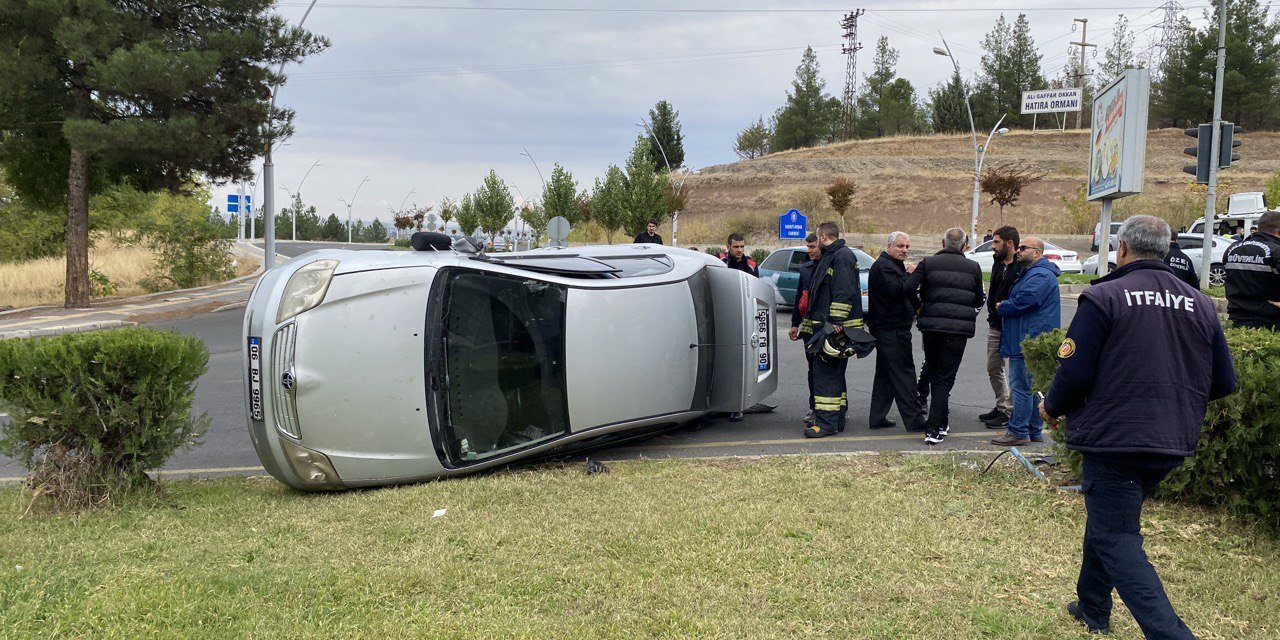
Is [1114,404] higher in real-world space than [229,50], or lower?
lower

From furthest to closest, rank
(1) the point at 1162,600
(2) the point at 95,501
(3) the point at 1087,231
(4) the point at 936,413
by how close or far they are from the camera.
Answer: (3) the point at 1087,231
(4) the point at 936,413
(2) the point at 95,501
(1) the point at 1162,600

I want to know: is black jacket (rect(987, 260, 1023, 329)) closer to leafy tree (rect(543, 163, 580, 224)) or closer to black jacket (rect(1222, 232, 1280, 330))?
black jacket (rect(1222, 232, 1280, 330))

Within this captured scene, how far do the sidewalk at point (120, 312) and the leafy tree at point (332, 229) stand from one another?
198 ft

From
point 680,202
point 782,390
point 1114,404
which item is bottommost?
point 782,390

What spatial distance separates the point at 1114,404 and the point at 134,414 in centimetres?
499

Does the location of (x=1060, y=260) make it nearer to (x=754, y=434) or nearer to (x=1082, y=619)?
(x=754, y=434)

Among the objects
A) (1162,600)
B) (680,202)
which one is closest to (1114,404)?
(1162,600)

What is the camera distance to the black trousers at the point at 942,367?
282 inches

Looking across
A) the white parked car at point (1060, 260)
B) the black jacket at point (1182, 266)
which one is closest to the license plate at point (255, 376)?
the black jacket at point (1182, 266)

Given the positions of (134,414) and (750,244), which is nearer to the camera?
(134,414)

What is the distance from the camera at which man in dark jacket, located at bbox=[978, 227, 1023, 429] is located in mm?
7547

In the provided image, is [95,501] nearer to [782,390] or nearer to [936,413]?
[936,413]

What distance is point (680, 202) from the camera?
1860 inches

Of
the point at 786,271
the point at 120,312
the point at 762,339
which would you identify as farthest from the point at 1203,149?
the point at 120,312
